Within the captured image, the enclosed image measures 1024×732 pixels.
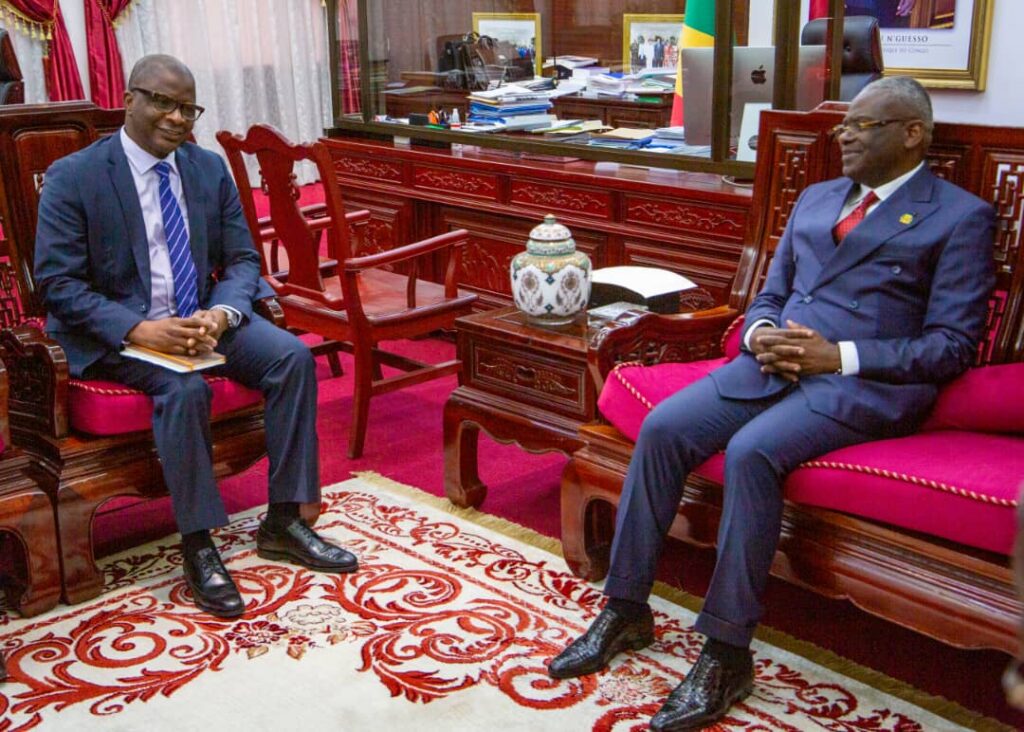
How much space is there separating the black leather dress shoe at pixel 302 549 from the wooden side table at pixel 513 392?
46 cm

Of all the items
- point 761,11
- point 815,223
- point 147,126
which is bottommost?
point 815,223

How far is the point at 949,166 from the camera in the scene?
8.84 feet

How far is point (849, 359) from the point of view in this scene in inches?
96.0

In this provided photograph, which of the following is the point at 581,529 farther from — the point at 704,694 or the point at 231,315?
the point at 231,315

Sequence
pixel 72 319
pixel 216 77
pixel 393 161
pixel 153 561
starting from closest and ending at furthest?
pixel 72 319 < pixel 153 561 < pixel 393 161 < pixel 216 77

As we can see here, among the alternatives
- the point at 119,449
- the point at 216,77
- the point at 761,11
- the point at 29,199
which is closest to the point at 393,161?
the point at 761,11

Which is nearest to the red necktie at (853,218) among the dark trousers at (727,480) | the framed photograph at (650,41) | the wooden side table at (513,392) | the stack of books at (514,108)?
the dark trousers at (727,480)

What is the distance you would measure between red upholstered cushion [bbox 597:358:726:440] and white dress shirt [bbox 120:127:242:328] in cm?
100

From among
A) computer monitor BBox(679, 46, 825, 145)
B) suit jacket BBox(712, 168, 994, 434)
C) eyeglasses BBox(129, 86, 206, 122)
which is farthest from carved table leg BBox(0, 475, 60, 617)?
computer monitor BBox(679, 46, 825, 145)

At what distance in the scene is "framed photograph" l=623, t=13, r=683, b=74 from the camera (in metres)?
4.53

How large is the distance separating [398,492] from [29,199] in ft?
4.24

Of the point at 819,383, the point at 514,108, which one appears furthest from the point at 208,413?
the point at 514,108

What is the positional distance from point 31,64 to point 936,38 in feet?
17.2

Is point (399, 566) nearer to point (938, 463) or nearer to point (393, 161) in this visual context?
point (938, 463)
